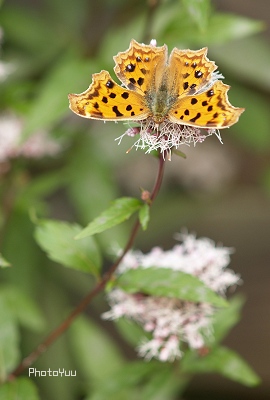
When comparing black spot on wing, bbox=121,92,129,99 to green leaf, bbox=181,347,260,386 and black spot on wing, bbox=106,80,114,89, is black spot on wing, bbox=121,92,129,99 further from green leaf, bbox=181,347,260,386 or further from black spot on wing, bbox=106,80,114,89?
green leaf, bbox=181,347,260,386

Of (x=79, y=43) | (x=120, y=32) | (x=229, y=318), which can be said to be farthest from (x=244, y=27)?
(x=79, y=43)

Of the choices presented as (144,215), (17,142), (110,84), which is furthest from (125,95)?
(17,142)

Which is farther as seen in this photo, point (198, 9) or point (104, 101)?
point (198, 9)

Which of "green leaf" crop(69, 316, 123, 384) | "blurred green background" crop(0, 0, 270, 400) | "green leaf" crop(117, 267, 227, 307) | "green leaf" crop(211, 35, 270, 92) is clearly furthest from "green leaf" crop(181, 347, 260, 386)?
"green leaf" crop(211, 35, 270, 92)

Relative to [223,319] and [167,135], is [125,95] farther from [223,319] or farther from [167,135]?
[223,319]

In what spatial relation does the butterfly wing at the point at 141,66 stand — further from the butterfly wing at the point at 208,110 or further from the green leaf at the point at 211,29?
the green leaf at the point at 211,29

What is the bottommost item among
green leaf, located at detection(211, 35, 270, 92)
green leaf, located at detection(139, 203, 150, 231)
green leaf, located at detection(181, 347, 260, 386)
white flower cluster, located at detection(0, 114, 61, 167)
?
green leaf, located at detection(181, 347, 260, 386)
